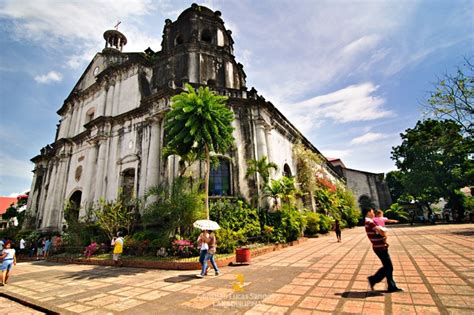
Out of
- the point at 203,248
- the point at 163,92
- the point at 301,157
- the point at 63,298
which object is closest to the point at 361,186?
the point at 301,157

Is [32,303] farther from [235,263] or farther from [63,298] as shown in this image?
[235,263]

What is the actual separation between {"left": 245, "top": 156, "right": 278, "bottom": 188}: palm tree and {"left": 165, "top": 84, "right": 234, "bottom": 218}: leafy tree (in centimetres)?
337

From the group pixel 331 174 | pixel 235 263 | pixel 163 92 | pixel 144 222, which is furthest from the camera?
pixel 331 174

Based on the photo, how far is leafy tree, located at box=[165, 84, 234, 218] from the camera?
948 centimetres

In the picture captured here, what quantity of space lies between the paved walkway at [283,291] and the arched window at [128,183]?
8.40 m

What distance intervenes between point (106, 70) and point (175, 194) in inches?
595

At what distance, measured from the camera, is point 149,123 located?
14789 mm

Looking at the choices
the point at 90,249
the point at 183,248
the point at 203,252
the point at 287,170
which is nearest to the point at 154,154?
the point at 90,249

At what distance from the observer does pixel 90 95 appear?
21312 mm

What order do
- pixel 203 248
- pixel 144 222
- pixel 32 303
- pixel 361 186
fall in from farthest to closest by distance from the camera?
pixel 361 186 → pixel 144 222 → pixel 203 248 → pixel 32 303

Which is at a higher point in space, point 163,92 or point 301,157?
point 163,92

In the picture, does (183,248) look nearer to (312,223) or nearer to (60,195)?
(312,223)

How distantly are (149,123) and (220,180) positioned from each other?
5.96 metres

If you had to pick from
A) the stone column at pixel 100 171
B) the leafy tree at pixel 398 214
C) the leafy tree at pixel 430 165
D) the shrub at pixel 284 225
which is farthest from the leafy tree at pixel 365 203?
the stone column at pixel 100 171
